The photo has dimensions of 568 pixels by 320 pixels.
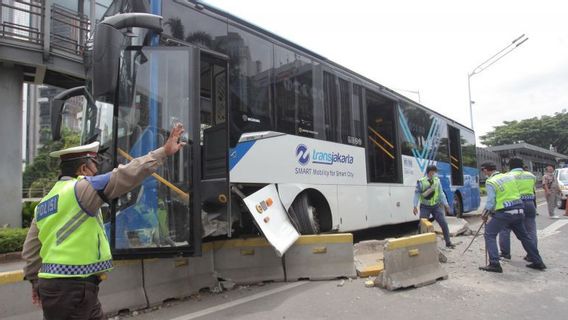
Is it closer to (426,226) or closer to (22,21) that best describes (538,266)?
(426,226)

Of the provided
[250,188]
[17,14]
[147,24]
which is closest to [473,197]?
[250,188]

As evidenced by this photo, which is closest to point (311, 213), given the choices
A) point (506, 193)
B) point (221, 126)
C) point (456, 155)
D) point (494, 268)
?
point (221, 126)

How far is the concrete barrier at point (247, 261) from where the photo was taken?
6.06 meters

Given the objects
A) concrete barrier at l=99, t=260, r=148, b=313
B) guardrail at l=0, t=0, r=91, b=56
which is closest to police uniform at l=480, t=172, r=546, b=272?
concrete barrier at l=99, t=260, r=148, b=313

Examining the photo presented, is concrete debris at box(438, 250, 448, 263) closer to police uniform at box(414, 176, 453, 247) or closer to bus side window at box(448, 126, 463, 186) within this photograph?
police uniform at box(414, 176, 453, 247)

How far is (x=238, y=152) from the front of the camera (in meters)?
5.84

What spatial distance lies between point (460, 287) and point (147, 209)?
4.17m

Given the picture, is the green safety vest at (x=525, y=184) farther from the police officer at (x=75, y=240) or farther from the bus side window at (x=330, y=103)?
the police officer at (x=75, y=240)

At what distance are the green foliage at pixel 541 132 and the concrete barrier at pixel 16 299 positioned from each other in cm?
5607

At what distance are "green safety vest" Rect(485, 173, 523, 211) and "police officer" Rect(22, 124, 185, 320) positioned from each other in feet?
→ 19.4

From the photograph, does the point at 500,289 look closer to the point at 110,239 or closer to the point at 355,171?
the point at 355,171

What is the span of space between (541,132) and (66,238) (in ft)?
193

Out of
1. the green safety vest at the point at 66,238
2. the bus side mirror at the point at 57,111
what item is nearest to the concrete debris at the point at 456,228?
the bus side mirror at the point at 57,111

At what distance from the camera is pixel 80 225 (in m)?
2.64
